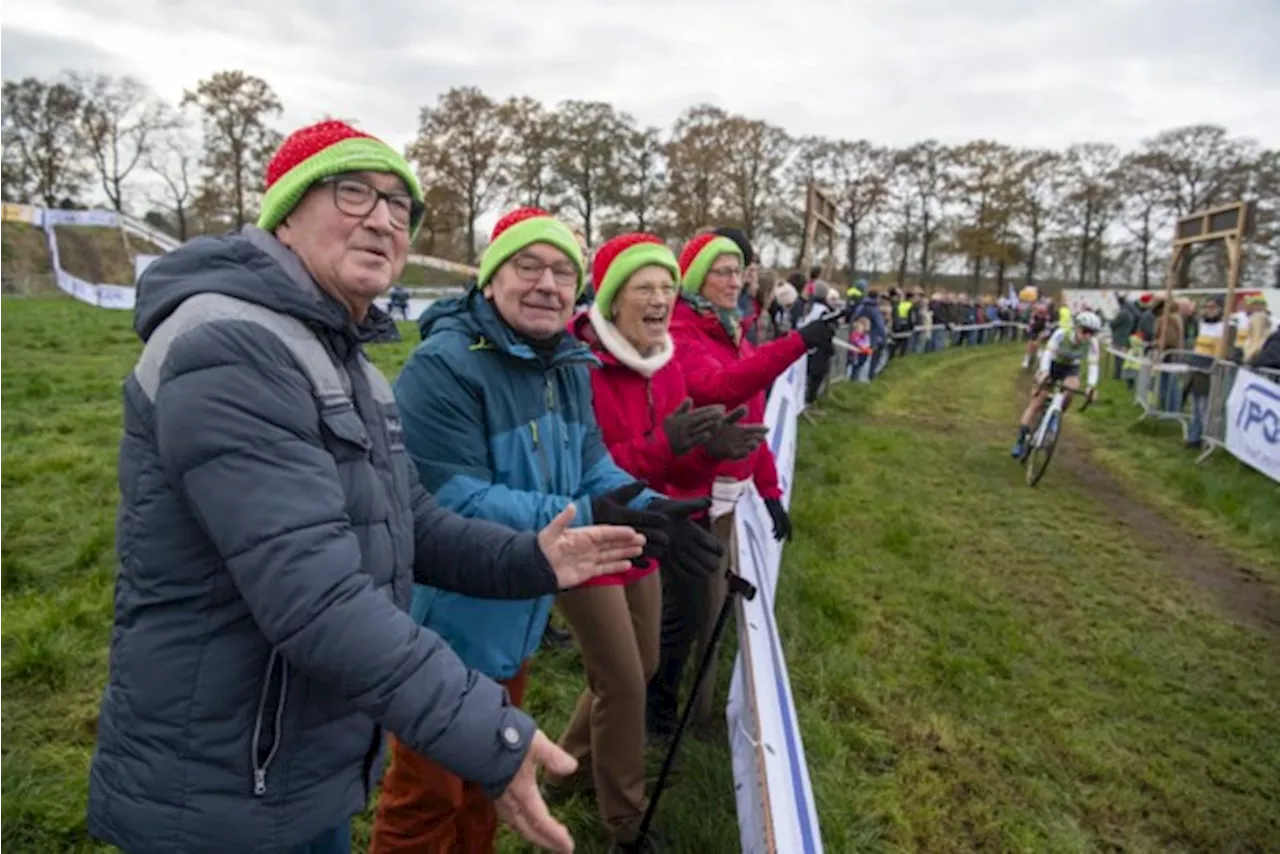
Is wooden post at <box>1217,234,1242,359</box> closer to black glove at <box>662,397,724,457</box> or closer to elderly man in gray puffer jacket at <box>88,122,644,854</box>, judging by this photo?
black glove at <box>662,397,724,457</box>

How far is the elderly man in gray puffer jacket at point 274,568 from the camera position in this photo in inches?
48.0

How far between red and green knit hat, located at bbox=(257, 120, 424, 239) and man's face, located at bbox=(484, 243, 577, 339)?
0.76m

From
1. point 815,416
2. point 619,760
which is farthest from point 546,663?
point 815,416

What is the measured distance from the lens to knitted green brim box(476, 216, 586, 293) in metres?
2.39

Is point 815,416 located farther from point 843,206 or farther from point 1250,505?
point 843,206

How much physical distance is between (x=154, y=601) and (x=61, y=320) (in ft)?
70.6

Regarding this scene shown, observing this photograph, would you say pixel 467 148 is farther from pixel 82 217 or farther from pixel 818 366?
pixel 818 366

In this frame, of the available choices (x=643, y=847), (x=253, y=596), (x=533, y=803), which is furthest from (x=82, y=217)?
(x=533, y=803)

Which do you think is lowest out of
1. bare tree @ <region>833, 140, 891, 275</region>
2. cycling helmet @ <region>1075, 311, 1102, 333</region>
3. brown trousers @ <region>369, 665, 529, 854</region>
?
brown trousers @ <region>369, 665, 529, 854</region>

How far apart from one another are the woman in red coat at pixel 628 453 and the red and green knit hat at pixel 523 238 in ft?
1.64

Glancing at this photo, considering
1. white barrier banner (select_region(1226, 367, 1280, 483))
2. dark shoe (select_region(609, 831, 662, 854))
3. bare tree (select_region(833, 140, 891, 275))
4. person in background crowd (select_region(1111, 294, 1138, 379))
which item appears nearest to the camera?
dark shoe (select_region(609, 831, 662, 854))

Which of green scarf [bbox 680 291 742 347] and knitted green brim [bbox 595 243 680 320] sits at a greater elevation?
knitted green brim [bbox 595 243 680 320]

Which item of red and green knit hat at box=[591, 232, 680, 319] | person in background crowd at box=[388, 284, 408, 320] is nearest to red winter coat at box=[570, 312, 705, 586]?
red and green knit hat at box=[591, 232, 680, 319]

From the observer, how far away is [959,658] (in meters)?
4.42
